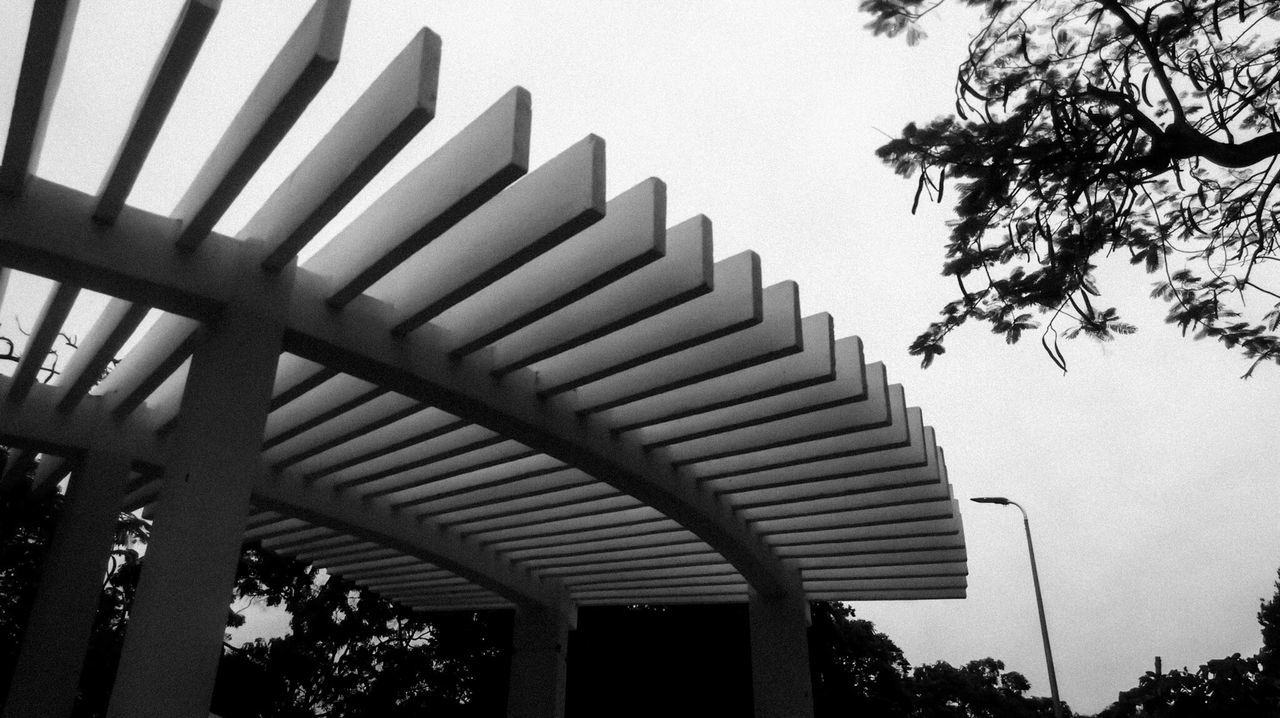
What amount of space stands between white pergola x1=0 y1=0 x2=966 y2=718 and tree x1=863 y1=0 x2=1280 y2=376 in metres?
1.55

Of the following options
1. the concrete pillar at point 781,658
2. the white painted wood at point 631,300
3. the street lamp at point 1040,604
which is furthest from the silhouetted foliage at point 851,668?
the white painted wood at point 631,300

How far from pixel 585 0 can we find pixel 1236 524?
45009 millimetres

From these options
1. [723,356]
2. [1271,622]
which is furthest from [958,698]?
[723,356]

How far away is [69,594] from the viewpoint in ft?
26.2

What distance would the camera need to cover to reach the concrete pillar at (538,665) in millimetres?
13641

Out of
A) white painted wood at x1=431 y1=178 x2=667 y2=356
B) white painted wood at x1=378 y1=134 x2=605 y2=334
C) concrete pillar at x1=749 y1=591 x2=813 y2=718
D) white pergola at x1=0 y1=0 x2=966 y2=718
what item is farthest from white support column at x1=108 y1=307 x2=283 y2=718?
concrete pillar at x1=749 y1=591 x2=813 y2=718

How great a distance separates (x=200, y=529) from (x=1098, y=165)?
4.91 m

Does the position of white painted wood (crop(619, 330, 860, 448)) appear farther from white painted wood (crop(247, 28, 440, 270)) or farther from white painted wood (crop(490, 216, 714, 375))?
white painted wood (crop(247, 28, 440, 270))

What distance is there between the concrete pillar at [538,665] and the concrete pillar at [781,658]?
3399 millimetres

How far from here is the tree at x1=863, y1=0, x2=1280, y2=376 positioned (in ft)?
12.4

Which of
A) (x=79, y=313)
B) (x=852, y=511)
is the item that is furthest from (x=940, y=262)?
(x=79, y=313)

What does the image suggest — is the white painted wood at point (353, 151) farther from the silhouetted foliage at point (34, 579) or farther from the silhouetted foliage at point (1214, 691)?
the silhouetted foliage at point (1214, 691)

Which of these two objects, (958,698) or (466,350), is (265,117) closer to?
(466,350)

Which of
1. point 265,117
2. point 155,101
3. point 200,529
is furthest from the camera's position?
point 200,529
